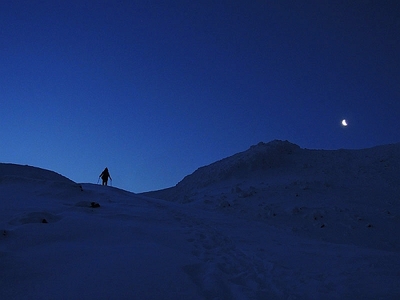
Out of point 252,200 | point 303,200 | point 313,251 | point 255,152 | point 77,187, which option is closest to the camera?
point 313,251

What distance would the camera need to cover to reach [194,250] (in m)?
6.92

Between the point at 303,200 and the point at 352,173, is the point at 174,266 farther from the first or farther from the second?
the point at 352,173

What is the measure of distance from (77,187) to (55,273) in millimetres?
9982

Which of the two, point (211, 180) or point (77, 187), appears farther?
point (211, 180)

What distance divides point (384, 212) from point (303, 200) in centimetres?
421

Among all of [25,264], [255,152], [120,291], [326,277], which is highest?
[255,152]

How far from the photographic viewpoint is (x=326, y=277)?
6.09 meters

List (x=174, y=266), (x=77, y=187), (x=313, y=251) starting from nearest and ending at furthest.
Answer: (x=174, y=266) → (x=313, y=251) → (x=77, y=187)

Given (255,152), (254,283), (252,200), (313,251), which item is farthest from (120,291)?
(255,152)

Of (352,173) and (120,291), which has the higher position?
(352,173)

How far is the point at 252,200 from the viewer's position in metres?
18.0

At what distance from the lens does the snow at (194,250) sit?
4363 millimetres

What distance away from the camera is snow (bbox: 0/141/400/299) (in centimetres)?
436

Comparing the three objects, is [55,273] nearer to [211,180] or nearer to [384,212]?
[384,212]
